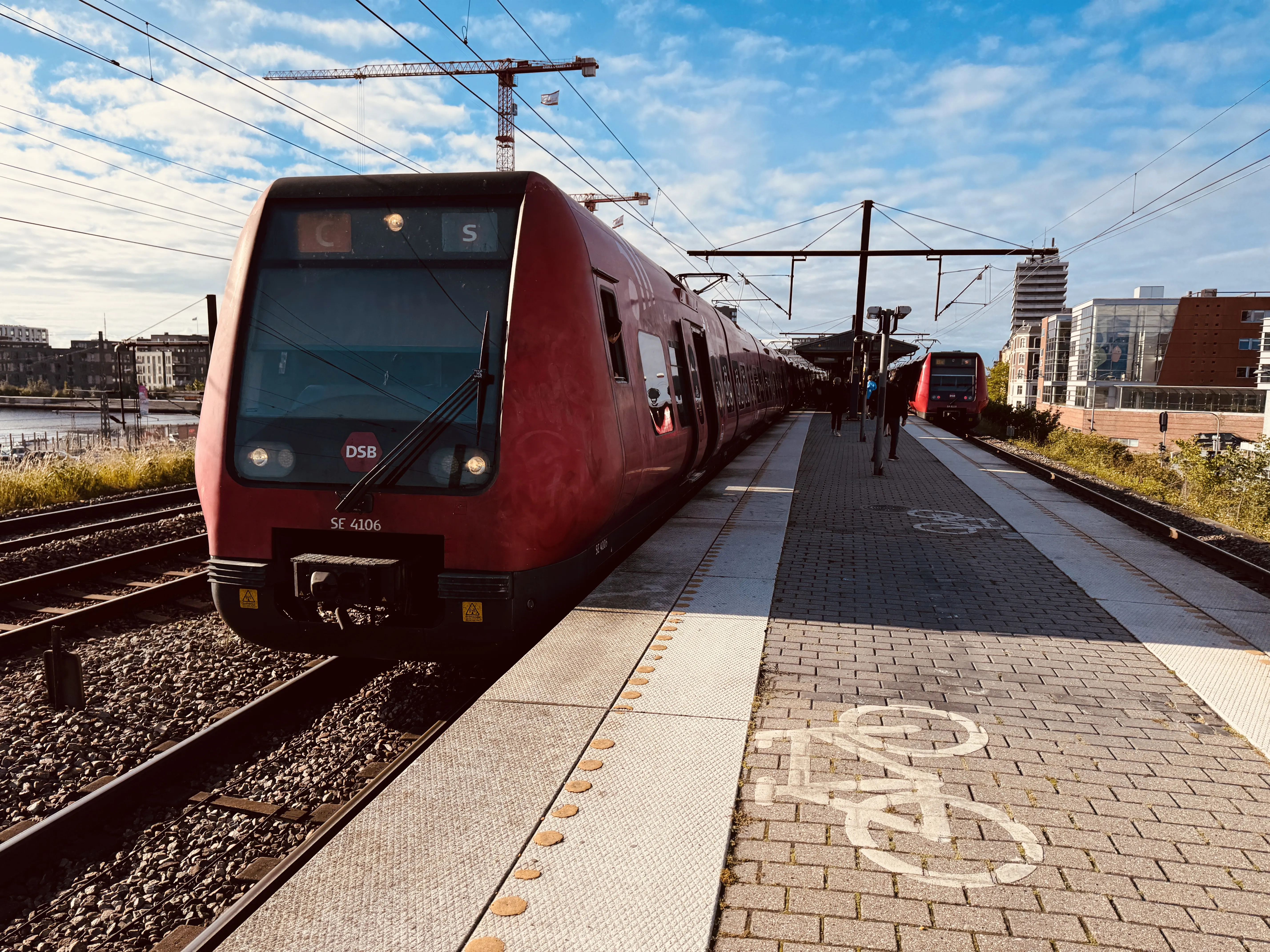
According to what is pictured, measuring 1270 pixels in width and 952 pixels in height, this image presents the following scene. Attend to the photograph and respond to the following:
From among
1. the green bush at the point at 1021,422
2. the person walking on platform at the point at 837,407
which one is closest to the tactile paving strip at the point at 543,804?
the person walking on platform at the point at 837,407

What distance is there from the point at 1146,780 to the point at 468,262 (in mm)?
4258

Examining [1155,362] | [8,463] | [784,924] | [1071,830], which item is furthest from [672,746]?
[1155,362]

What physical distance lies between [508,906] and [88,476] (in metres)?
15.6

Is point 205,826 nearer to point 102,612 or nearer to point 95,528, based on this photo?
point 102,612

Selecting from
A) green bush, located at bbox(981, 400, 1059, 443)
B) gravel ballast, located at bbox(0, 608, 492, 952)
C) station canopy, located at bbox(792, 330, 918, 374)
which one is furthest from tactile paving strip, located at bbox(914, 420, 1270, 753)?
station canopy, located at bbox(792, 330, 918, 374)

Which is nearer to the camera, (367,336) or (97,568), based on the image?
(367,336)

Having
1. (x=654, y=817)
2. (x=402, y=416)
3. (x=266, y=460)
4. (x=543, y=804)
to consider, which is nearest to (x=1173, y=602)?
(x=654, y=817)

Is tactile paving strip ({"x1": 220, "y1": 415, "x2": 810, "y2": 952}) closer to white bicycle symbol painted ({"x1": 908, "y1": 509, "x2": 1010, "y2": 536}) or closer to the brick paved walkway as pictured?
the brick paved walkway

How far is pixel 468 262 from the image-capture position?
4914 mm

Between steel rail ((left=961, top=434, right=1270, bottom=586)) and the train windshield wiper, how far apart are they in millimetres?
6809

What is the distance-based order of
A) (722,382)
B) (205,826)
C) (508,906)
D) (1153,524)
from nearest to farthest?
(508,906)
(205,826)
(1153,524)
(722,382)

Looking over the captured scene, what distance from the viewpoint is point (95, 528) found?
33.4ft

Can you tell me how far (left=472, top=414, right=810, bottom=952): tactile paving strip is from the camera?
2373 millimetres

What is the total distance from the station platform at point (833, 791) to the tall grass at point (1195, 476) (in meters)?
9.07
